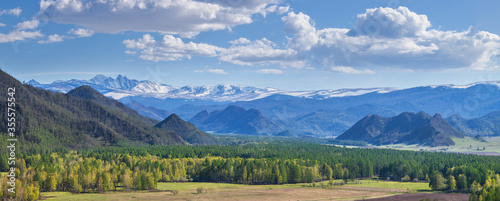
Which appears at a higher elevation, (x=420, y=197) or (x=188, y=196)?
(x=188, y=196)

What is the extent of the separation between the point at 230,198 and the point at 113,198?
141 feet

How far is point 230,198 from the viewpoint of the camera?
190 meters

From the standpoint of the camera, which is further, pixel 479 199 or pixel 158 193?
pixel 158 193

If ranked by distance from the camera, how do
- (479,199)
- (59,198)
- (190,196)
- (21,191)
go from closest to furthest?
1. (479,199)
2. (21,191)
3. (59,198)
4. (190,196)

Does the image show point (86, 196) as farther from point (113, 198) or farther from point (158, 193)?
point (158, 193)

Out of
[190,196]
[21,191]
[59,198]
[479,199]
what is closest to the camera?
[479,199]

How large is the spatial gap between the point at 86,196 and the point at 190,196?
126ft

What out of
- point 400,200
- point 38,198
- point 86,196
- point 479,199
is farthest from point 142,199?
point 479,199

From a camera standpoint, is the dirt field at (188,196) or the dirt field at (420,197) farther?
the dirt field at (420,197)

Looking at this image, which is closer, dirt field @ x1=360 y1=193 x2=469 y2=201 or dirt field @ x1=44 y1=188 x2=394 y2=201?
dirt field @ x1=44 y1=188 x2=394 y2=201

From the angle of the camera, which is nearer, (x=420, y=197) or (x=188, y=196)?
(x=188, y=196)

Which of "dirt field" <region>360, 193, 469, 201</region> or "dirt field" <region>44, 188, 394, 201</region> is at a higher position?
"dirt field" <region>44, 188, 394, 201</region>

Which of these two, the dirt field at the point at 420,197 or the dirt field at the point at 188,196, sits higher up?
the dirt field at the point at 188,196

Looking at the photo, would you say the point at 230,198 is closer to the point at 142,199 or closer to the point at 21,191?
the point at 142,199
